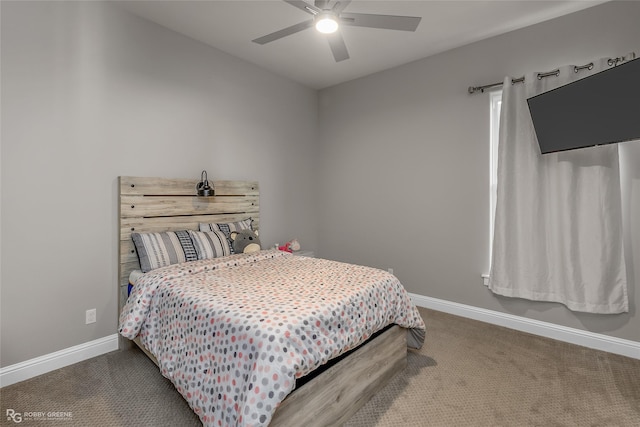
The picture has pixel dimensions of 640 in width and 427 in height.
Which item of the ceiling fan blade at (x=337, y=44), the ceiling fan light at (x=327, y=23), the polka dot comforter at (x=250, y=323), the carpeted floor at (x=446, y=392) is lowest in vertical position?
the carpeted floor at (x=446, y=392)

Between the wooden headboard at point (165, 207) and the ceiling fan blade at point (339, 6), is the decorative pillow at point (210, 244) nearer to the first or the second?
the wooden headboard at point (165, 207)

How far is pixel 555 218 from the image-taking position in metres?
2.79

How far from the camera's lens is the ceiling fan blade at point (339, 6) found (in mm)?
1927


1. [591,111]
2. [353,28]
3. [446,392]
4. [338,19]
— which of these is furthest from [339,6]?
[446,392]

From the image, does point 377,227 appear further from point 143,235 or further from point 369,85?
point 143,235

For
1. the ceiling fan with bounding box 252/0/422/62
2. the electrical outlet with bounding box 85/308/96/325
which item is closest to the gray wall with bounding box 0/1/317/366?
the electrical outlet with bounding box 85/308/96/325

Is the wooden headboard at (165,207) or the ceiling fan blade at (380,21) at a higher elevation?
the ceiling fan blade at (380,21)

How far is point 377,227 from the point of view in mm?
4113

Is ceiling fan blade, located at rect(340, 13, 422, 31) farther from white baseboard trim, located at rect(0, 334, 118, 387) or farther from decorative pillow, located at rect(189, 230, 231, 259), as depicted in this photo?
white baseboard trim, located at rect(0, 334, 118, 387)

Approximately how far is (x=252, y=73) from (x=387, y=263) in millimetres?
2831

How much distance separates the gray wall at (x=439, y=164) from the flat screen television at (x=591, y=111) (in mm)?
506

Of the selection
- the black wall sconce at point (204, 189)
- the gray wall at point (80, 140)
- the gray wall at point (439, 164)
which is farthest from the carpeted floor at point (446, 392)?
the black wall sconce at point (204, 189)

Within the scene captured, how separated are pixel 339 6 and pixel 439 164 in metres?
2.12

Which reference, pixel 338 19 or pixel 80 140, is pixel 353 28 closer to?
pixel 338 19
